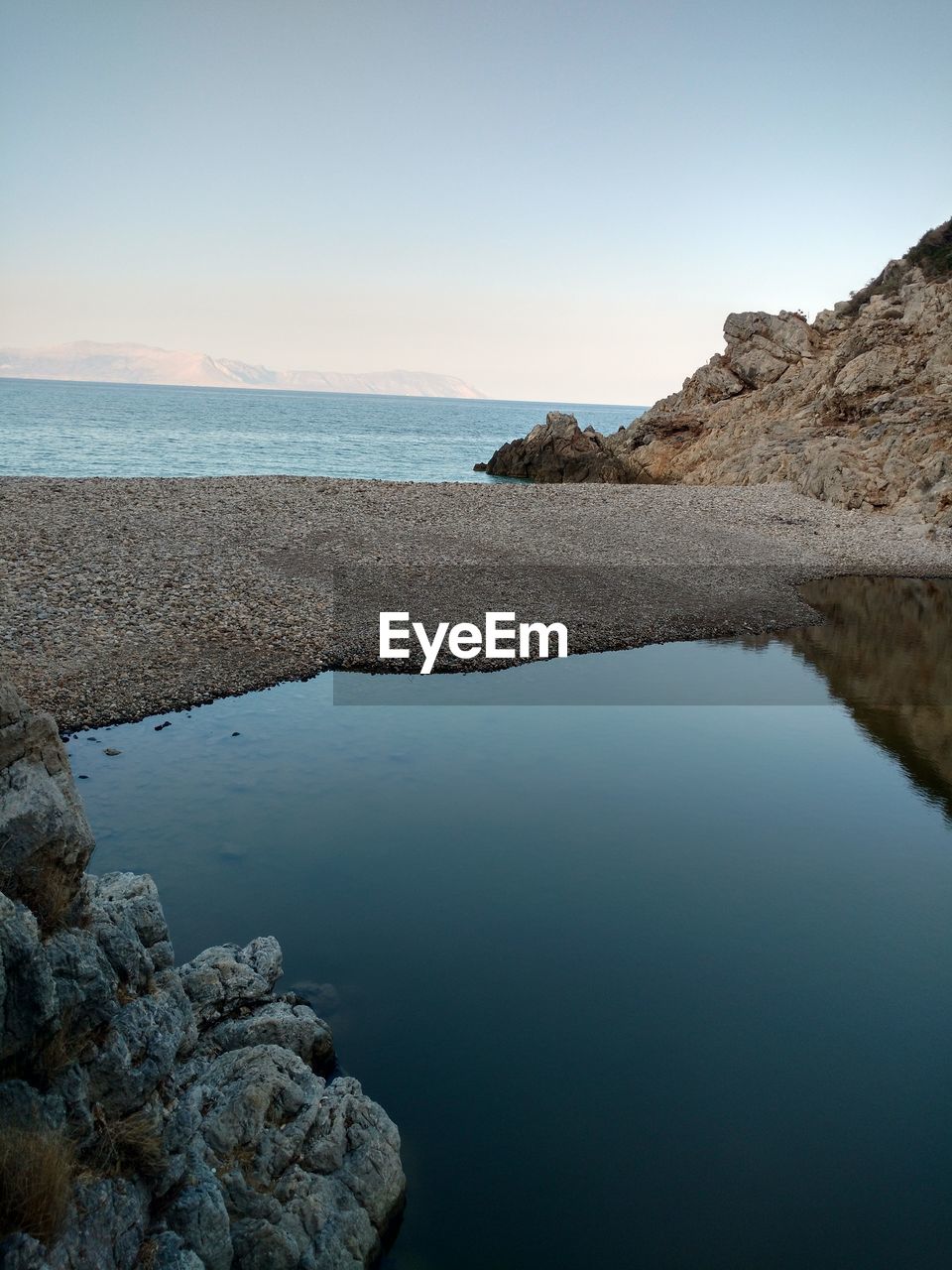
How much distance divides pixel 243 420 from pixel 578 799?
135523 mm

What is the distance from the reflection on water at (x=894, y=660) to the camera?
19.7 meters

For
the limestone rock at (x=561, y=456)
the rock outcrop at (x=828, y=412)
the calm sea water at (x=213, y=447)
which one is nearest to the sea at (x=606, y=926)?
the rock outcrop at (x=828, y=412)

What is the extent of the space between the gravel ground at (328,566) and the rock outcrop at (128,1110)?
10366mm

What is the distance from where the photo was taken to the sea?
8.23m

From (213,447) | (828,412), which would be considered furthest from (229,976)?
(213,447)

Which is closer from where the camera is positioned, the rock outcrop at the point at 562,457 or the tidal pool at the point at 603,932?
the tidal pool at the point at 603,932

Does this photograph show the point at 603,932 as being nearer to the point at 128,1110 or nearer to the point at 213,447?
the point at 128,1110

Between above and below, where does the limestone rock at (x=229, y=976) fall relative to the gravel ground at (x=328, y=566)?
below

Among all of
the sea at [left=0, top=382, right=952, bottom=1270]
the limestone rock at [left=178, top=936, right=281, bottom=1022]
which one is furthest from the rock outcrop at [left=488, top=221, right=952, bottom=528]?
the limestone rock at [left=178, top=936, right=281, bottom=1022]

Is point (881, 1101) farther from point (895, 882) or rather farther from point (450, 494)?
point (450, 494)

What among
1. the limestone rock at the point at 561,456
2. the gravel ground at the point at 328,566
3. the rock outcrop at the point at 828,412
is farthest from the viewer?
the limestone rock at the point at 561,456

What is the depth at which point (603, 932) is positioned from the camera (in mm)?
12281

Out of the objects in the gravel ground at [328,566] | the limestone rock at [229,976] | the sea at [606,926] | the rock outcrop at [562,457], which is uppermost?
the rock outcrop at [562,457]

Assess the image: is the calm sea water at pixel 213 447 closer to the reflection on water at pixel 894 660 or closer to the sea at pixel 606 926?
the reflection on water at pixel 894 660
